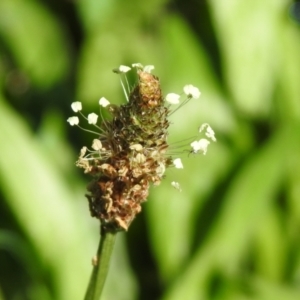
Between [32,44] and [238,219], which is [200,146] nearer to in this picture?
[238,219]

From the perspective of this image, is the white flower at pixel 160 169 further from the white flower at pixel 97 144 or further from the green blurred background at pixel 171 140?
the green blurred background at pixel 171 140

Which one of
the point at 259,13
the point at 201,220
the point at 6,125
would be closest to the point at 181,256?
the point at 201,220

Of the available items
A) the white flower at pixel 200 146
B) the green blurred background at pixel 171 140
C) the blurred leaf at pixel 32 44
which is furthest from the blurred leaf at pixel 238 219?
the white flower at pixel 200 146

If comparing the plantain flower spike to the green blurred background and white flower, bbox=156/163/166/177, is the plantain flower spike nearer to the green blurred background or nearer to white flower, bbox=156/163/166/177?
white flower, bbox=156/163/166/177

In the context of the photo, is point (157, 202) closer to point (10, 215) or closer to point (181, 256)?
point (181, 256)

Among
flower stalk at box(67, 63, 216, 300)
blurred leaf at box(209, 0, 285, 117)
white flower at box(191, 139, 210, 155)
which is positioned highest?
blurred leaf at box(209, 0, 285, 117)

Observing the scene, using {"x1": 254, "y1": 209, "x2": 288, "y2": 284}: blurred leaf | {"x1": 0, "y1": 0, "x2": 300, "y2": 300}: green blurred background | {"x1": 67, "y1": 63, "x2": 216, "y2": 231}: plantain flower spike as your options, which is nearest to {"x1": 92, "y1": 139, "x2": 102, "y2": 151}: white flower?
{"x1": 67, "y1": 63, "x2": 216, "y2": 231}: plantain flower spike
